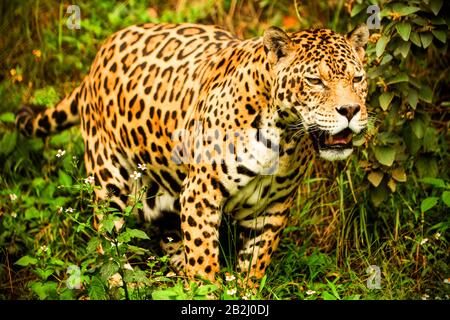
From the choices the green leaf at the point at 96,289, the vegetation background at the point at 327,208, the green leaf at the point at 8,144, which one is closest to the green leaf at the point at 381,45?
the vegetation background at the point at 327,208

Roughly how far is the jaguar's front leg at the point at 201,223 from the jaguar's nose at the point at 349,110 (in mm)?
1022

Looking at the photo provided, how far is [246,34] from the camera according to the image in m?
9.21

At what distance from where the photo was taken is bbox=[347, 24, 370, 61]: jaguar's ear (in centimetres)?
586

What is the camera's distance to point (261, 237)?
6406 millimetres

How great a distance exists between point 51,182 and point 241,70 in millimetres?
2398

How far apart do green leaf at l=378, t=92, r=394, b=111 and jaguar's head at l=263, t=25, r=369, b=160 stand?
0.79 metres

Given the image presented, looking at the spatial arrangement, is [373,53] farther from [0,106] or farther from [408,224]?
[0,106]

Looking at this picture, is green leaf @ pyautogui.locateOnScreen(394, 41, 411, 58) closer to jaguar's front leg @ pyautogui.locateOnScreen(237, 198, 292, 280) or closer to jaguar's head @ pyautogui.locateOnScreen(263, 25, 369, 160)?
jaguar's head @ pyautogui.locateOnScreen(263, 25, 369, 160)

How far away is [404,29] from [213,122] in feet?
4.98

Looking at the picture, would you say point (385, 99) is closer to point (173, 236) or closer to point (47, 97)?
point (173, 236)

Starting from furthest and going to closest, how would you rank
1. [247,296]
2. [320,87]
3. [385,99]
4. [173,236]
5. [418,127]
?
[173,236] < [418,127] < [385,99] < [247,296] < [320,87]

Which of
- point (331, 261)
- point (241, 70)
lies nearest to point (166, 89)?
point (241, 70)

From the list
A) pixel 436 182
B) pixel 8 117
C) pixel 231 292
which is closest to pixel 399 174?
pixel 436 182

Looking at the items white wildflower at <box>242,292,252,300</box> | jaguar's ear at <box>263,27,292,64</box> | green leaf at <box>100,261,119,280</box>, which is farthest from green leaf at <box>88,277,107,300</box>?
jaguar's ear at <box>263,27,292,64</box>
